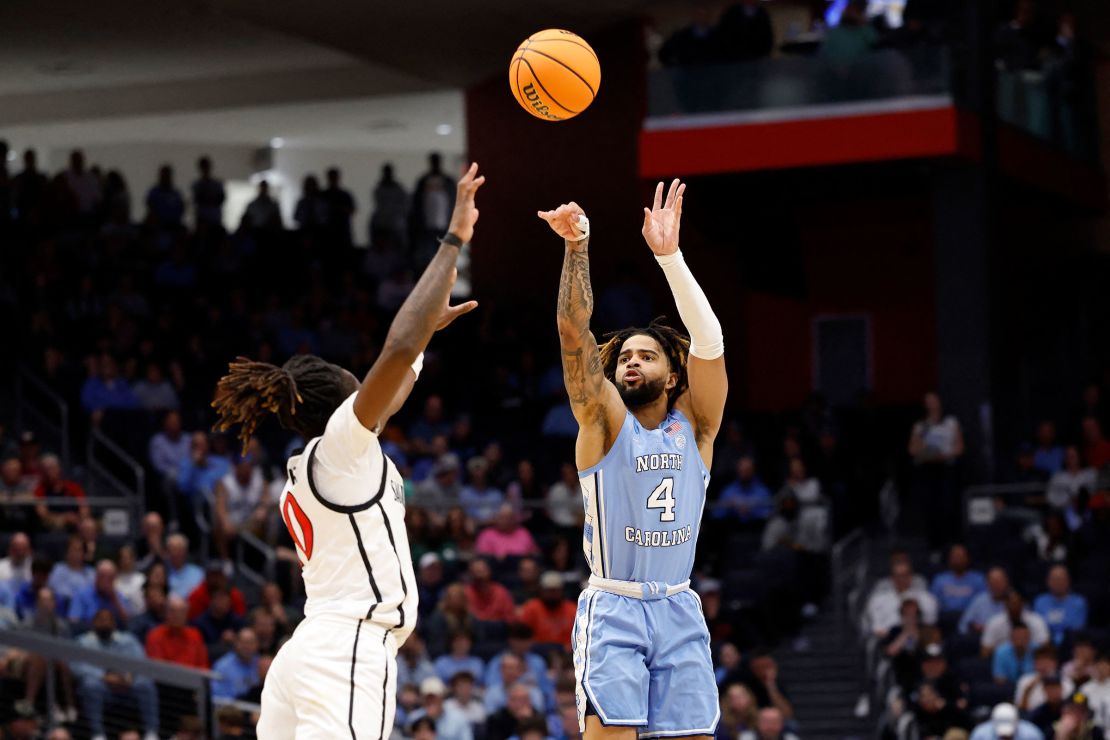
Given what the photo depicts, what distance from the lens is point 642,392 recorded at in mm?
8055

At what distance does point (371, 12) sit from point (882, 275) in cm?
905

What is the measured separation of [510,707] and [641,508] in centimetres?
817

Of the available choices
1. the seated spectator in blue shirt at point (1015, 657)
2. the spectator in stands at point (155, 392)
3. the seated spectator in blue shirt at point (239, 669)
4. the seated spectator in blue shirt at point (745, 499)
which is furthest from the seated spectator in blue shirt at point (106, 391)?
the seated spectator in blue shirt at point (1015, 657)

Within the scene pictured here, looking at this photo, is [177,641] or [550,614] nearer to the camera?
[177,641]

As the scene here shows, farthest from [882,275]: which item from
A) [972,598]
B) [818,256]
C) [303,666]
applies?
[303,666]

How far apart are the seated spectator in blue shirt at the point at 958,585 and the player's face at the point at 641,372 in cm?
1091

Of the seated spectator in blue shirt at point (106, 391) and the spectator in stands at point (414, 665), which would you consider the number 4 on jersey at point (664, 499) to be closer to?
the spectator in stands at point (414, 665)

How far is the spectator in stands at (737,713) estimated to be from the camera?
15.7m

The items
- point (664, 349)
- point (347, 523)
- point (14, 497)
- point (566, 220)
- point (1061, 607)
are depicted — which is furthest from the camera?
point (14, 497)

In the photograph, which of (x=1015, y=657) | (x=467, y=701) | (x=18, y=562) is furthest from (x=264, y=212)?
(x=1015, y=657)

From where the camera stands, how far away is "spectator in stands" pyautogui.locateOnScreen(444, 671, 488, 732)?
1558cm

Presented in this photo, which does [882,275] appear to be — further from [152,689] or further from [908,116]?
[152,689]

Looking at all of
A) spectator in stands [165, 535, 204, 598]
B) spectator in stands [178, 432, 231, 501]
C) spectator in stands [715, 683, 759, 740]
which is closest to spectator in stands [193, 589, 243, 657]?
spectator in stands [165, 535, 204, 598]

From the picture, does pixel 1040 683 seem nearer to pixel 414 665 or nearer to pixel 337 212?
A: pixel 414 665
